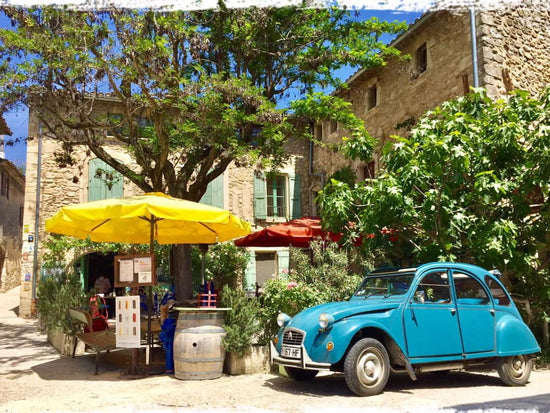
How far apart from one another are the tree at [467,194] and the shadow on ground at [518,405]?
2246 millimetres

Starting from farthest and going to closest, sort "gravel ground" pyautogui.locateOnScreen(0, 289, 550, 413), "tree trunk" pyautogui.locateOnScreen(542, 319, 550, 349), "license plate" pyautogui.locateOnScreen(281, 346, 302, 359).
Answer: "tree trunk" pyautogui.locateOnScreen(542, 319, 550, 349) < "license plate" pyautogui.locateOnScreen(281, 346, 302, 359) < "gravel ground" pyautogui.locateOnScreen(0, 289, 550, 413)

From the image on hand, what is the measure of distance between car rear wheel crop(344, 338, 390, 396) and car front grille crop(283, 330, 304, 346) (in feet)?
2.03

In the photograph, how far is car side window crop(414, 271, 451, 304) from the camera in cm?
629

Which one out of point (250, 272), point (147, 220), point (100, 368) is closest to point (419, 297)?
point (147, 220)

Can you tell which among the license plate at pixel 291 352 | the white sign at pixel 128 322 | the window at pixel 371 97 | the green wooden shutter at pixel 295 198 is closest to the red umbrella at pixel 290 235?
the white sign at pixel 128 322

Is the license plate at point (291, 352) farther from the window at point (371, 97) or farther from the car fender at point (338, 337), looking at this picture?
the window at point (371, 97)

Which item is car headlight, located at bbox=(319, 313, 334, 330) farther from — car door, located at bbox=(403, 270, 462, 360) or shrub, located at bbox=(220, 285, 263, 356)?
shrub, located at bbox=(220, 285, 263, 356)

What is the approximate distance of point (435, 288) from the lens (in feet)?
20.9

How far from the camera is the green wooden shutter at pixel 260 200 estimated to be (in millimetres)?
18438

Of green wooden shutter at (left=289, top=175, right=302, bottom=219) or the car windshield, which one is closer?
the car windshield

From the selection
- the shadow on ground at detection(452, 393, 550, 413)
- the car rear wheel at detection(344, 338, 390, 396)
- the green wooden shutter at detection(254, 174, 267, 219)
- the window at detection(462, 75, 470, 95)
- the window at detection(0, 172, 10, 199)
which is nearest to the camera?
the shadow on ground at detection(452, 393, 550, 413)

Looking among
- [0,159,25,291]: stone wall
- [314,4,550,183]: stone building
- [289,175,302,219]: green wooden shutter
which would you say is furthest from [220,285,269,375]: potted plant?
[0,159,25,291]: stone wall

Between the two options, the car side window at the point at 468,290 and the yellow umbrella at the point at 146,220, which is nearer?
the car side window at the point at 468,290

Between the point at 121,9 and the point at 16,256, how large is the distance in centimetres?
1908
